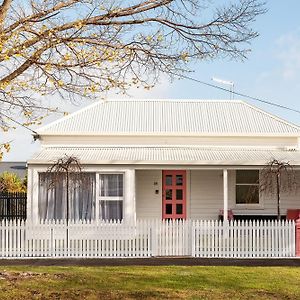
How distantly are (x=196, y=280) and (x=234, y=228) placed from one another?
14.8 ft

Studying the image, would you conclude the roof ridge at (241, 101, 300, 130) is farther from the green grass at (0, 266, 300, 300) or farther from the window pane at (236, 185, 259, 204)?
the green grass at (0, 266, 300, 300)

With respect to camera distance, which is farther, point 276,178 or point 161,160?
point 276,178

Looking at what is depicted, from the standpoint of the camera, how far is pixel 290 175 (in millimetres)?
21047

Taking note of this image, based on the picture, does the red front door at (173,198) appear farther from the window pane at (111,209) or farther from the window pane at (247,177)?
the window pane at (111,209)

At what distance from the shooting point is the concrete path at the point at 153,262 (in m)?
15.6

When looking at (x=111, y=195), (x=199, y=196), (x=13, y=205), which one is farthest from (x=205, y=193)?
(x=13, y=205)

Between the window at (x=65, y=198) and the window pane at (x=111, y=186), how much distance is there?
12.9 inches

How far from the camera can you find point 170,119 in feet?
77.2

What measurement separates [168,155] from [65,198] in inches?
148

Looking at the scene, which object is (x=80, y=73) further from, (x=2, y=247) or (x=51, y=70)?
(x=2, y=247)

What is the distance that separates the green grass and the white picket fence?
2.16 m

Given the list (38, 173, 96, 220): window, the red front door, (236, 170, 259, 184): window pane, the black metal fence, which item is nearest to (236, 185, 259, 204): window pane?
(236, 170, 259, 184): window pane

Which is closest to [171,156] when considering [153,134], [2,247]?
[153,134]

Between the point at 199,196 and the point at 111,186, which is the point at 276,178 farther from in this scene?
the point at 111,186
